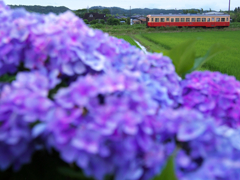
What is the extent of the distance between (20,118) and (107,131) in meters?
0.23

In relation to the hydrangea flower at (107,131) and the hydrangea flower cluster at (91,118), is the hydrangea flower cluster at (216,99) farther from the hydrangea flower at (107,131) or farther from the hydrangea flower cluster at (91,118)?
the hydrangea flower at (107,131)

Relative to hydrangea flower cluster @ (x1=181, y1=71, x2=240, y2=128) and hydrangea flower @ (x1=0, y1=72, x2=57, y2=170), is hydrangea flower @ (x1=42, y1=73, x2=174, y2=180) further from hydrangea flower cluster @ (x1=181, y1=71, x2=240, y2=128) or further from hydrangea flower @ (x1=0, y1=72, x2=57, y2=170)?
hydrangea flower cluster @ (x1=181, y1=71, x2=240, y2=128)

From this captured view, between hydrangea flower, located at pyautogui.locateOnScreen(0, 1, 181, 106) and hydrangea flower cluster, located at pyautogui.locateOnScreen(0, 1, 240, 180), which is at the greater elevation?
hydrangea flower, located at pyautogui.locateOnScreen(0, 1, 181, 106)

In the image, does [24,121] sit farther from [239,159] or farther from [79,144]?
[239,159]

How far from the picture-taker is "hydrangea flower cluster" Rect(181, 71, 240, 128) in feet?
3.11

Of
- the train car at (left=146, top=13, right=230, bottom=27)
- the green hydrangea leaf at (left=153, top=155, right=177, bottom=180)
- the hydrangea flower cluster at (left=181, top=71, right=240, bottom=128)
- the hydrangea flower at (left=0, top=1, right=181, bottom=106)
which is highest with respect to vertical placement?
the train car at (left=146, top=13, right=230, bottom=27)

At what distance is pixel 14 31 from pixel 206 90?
2.56ft

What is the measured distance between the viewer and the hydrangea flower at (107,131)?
54 cm

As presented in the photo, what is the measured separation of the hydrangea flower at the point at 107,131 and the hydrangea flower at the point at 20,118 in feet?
0.15

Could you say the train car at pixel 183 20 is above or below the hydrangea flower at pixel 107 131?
above

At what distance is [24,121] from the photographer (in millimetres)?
575

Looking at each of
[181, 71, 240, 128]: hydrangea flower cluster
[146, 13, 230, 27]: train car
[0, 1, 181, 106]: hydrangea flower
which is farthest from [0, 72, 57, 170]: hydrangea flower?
[146, 13, 230, 27]: train car

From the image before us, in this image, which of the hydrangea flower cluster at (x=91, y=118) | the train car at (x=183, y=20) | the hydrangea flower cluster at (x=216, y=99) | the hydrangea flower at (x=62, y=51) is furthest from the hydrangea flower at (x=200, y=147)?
the train car at (x=183, y=20)

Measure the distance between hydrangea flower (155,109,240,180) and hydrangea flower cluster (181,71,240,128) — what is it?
25 centimetres
